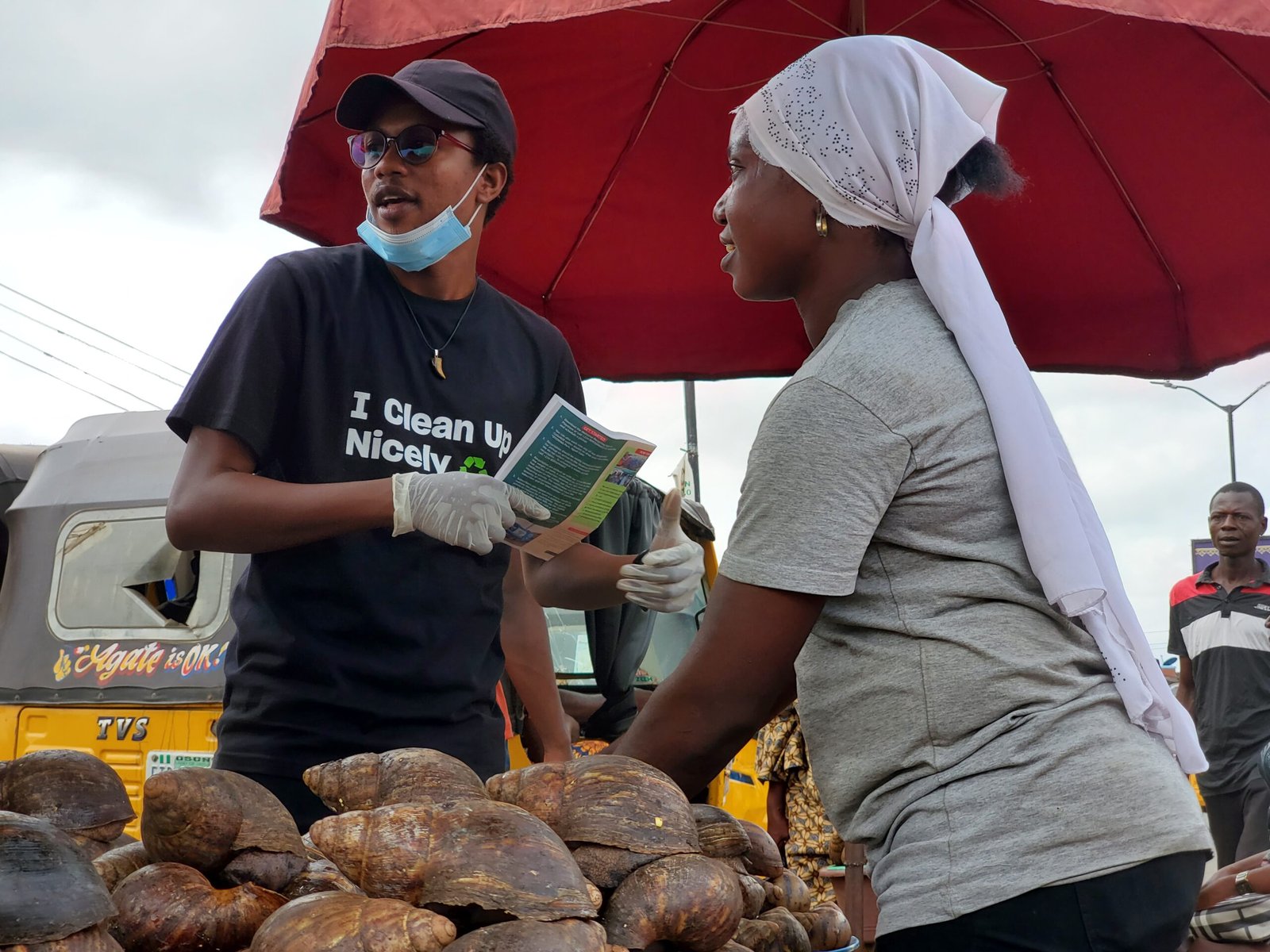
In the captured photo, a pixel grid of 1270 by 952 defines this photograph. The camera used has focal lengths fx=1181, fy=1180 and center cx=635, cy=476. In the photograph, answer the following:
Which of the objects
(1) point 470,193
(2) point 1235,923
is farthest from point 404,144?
(2) point 1235,923

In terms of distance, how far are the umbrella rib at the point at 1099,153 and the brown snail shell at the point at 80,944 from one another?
3.34 meters

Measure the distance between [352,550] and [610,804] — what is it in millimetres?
1020

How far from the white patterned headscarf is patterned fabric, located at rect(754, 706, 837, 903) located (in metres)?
4.26

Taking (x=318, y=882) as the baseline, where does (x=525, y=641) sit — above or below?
above

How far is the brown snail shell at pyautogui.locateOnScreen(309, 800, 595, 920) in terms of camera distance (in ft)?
3.64

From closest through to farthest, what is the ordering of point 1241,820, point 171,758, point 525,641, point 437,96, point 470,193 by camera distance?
1. point 437,96
2. point 470,193
3. point 525,641
4. point 1241,820
5. point 171,758

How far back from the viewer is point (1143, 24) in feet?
11.2

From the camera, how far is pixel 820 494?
1.48m

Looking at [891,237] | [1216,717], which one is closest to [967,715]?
[891,237]

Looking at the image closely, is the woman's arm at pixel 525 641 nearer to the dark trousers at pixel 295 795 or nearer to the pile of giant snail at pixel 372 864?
the dark trousers at pixel 295 795

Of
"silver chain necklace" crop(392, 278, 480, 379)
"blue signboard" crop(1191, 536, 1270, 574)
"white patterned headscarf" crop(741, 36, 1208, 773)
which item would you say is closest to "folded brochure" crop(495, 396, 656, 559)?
"silver chain necklace" crop(392, 278, 480, 379)

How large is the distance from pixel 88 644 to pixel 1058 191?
587 cm

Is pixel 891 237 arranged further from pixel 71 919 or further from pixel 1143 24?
pixel 1143 24

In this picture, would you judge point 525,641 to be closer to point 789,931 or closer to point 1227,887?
point 789,931
